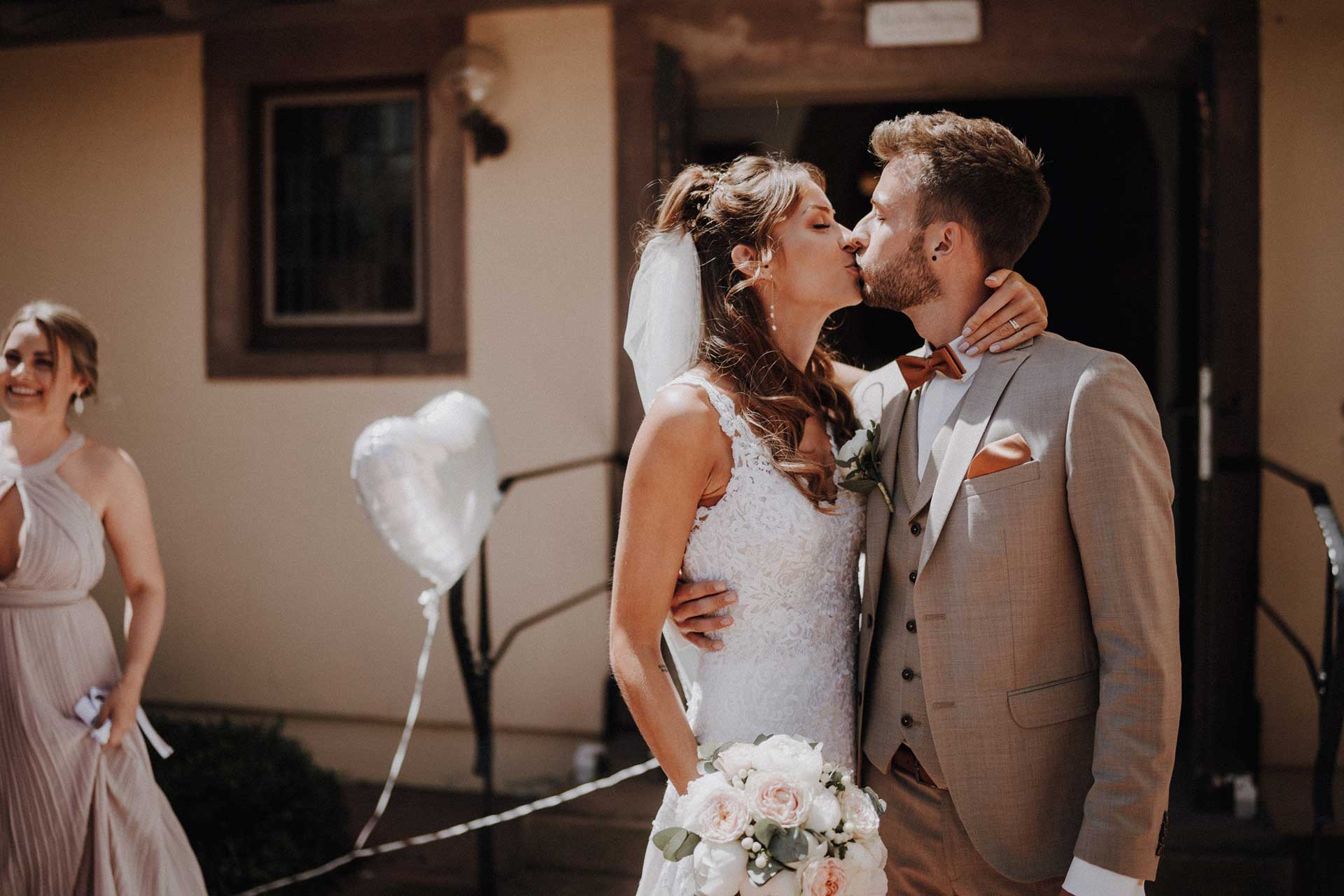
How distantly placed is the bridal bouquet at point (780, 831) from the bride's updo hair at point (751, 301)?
2.18ft

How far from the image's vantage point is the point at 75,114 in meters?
5.73

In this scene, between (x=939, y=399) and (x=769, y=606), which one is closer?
(x=939, y=399)

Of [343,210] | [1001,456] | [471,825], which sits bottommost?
[471,825]

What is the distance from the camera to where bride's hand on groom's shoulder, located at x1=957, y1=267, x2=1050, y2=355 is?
6.84 ft

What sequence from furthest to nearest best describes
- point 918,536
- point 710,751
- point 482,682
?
point 482,682
point 918,536
point 710,751

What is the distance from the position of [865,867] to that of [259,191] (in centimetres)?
494

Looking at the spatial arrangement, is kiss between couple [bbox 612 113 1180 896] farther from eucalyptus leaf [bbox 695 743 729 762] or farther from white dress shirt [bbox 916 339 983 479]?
eucalyptus leaf [bbox 695 743 729 762]

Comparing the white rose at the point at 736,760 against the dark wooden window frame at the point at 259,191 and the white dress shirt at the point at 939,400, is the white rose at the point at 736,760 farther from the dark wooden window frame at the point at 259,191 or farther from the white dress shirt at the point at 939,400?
the dark wooden window frame at the point at 259,191

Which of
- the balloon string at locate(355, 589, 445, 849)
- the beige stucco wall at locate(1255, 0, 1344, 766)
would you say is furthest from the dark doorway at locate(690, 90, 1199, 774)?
the balloon string at locate(355, 589, 445, 849)

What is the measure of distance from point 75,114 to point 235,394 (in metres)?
1.66

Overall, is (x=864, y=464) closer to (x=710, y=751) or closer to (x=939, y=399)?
(x=939, y=399)

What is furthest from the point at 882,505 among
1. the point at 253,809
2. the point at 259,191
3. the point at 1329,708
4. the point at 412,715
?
the point at 259,191

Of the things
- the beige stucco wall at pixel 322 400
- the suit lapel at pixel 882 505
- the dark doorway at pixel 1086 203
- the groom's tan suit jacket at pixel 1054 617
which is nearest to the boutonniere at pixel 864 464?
the suit lapel at pixel 882 505

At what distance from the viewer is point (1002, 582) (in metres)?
1.95
